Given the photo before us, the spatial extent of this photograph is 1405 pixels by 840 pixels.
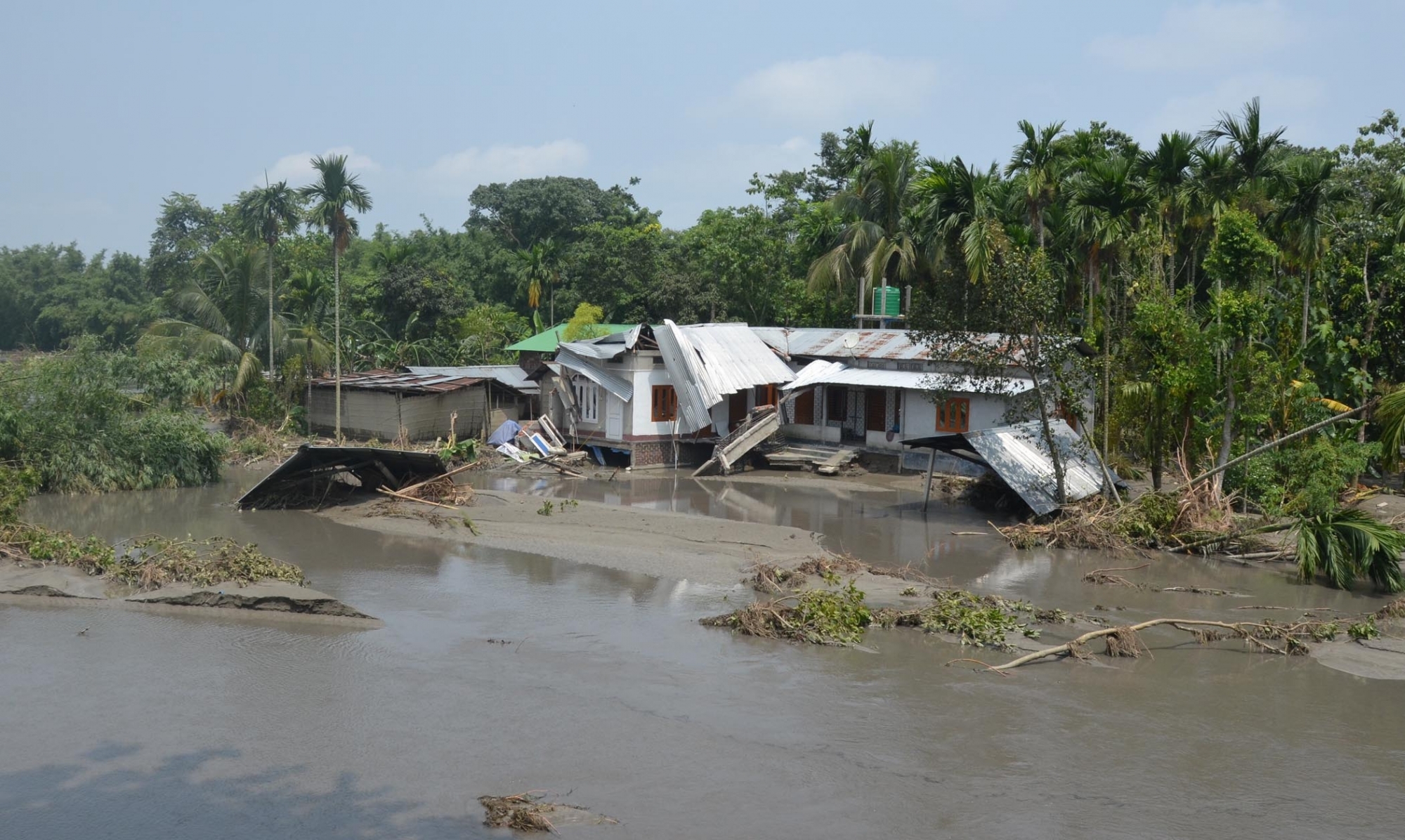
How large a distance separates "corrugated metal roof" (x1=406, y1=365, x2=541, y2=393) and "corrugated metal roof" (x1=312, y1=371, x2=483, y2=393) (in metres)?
0.28

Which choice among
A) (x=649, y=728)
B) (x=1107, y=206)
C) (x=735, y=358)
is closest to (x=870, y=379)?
(x=735, y=358)

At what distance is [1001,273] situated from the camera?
19.0 m

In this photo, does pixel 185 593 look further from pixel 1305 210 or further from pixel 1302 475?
pixel 1305 210

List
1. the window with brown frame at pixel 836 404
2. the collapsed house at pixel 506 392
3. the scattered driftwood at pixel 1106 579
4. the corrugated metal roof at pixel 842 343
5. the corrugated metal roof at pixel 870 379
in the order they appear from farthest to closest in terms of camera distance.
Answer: the collapsed house at pixel 506 392 → the window with brown frame at pixel 836 404 → the corrugated metal roof at pixel 842 343 → the corrugated metal roof at pixel 870 379 → the scattered driftwood at pixel 1106 579

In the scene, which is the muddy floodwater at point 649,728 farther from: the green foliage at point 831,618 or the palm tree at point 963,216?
the palm tree at point 963,216

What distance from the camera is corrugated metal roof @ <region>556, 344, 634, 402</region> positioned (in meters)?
27.6

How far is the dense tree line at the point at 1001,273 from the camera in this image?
64.2 feet

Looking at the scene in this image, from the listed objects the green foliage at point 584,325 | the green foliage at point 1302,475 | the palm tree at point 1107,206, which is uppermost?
the palm tree at point 1107,206

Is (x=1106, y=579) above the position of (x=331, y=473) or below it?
below

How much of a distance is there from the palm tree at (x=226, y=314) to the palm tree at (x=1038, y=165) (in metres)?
21.4

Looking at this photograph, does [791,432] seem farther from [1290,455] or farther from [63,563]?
[63,563]

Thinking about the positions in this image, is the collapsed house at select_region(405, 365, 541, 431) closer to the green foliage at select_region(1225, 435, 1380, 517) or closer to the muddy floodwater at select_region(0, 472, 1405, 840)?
the muddy floodwater at select_region(0, 472, 1405, 840)

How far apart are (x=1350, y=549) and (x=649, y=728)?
36.7ft

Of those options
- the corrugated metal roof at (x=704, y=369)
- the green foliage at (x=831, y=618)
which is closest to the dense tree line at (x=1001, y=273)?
the corrugated metal roof at (x=704, y=369)
